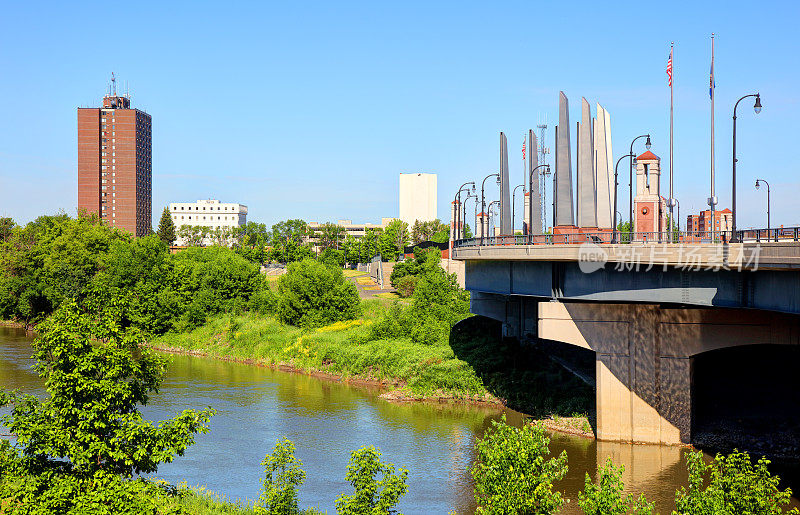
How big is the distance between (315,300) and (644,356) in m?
43.9

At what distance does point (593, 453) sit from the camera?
32.8 meters

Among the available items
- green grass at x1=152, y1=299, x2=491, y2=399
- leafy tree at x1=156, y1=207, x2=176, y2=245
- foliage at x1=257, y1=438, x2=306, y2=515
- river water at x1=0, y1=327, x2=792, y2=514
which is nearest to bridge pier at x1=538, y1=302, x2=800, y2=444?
river water at x1=0, y1=327, x2=792, y2=514

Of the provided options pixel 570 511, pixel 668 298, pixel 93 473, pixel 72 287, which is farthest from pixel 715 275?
pixel 72 287

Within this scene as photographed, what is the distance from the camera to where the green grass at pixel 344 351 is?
159 feet

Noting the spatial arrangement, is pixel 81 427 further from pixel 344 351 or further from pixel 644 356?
pixel 344 351

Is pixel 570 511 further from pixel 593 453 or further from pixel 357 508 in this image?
pixel 357 508

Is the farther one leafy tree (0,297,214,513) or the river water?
the river water

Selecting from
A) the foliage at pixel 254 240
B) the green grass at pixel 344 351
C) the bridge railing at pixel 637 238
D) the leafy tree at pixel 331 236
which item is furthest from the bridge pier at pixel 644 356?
the leafy tree at pixel 331 236

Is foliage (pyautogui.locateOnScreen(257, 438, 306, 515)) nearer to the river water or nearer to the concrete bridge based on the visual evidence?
the river water

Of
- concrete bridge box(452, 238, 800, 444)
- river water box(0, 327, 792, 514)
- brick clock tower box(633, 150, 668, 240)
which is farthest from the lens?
brick clock tower box(633, 150, 668, 240)

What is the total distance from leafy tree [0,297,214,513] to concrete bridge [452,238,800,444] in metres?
19.6

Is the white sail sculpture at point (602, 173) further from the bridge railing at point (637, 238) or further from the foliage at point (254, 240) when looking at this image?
the foliage at point (254, 240)

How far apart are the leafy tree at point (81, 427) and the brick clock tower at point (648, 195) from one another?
31.2 m

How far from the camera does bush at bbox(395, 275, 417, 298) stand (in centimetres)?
10056
